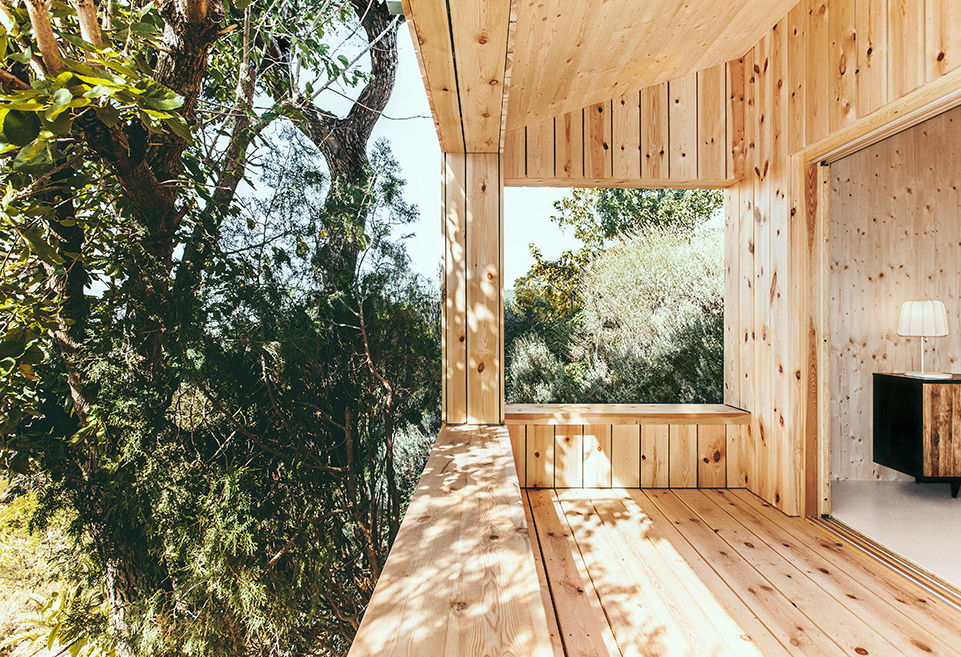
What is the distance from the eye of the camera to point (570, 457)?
3158 millimetres

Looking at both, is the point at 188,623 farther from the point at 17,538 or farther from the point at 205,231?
the point at 205,231

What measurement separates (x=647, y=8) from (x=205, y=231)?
2.91 m

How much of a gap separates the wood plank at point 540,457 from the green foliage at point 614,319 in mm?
446

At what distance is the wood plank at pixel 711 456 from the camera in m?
3.19

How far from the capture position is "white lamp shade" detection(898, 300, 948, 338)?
10.3ft

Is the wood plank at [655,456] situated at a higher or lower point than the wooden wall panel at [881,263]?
lower

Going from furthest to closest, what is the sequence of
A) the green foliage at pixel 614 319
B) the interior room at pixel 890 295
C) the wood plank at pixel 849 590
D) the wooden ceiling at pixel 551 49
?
the green foliage at pixel 614 319 < the interior room at pixel 890 295 < the wood plank at pixel 849 590 < the wooden ceiling at pixel 551 49

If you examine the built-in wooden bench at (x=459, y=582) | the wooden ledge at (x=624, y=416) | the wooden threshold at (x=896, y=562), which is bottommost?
the wooden threshold at (x=896, y=562)

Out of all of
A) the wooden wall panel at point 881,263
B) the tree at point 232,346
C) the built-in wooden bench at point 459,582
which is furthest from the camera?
the wooden wall panel at point 881,263

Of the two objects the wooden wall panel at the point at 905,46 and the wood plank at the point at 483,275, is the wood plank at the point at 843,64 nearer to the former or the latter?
the wooden wall panel at the point at 905,46

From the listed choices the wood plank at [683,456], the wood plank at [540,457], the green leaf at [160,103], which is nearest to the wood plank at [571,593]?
the wood plank at [540,457]

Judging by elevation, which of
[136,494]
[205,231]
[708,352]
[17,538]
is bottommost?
[17,538]

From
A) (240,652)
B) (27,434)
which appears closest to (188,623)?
(240,652)

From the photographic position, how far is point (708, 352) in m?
3.55
